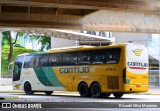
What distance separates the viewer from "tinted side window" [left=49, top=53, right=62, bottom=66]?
3189 cm

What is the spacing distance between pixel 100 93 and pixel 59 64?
4678 millimetres

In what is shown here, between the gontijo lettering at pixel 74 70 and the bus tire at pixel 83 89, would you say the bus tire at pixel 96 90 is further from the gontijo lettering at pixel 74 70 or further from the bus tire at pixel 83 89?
the gontijo lettering at pixel 74 70

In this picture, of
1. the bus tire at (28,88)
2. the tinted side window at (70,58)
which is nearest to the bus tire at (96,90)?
the tinted side window at (70,58)

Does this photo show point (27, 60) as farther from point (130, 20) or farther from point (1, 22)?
point (130, 20)

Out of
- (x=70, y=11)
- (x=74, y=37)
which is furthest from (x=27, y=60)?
(x=74, y=37)

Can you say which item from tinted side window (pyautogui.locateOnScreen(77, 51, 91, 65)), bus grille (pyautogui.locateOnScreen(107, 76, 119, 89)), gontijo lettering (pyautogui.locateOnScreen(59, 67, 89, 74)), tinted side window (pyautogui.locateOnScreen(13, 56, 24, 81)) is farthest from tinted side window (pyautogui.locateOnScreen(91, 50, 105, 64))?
tinted side window (pyautogui.locateOnScreen(13, 56, 24, 81))

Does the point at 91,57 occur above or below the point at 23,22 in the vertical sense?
below

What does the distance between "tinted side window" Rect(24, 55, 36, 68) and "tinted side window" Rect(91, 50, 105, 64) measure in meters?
6.61

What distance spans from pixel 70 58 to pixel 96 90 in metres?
3.45

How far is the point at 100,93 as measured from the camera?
28.7 m

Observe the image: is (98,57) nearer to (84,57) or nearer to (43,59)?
(84,57)

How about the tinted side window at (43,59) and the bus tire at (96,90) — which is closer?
the bus tire at (96,90)

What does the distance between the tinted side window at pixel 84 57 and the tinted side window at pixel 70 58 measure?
41 cm

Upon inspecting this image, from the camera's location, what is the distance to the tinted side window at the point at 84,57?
29734 mm
